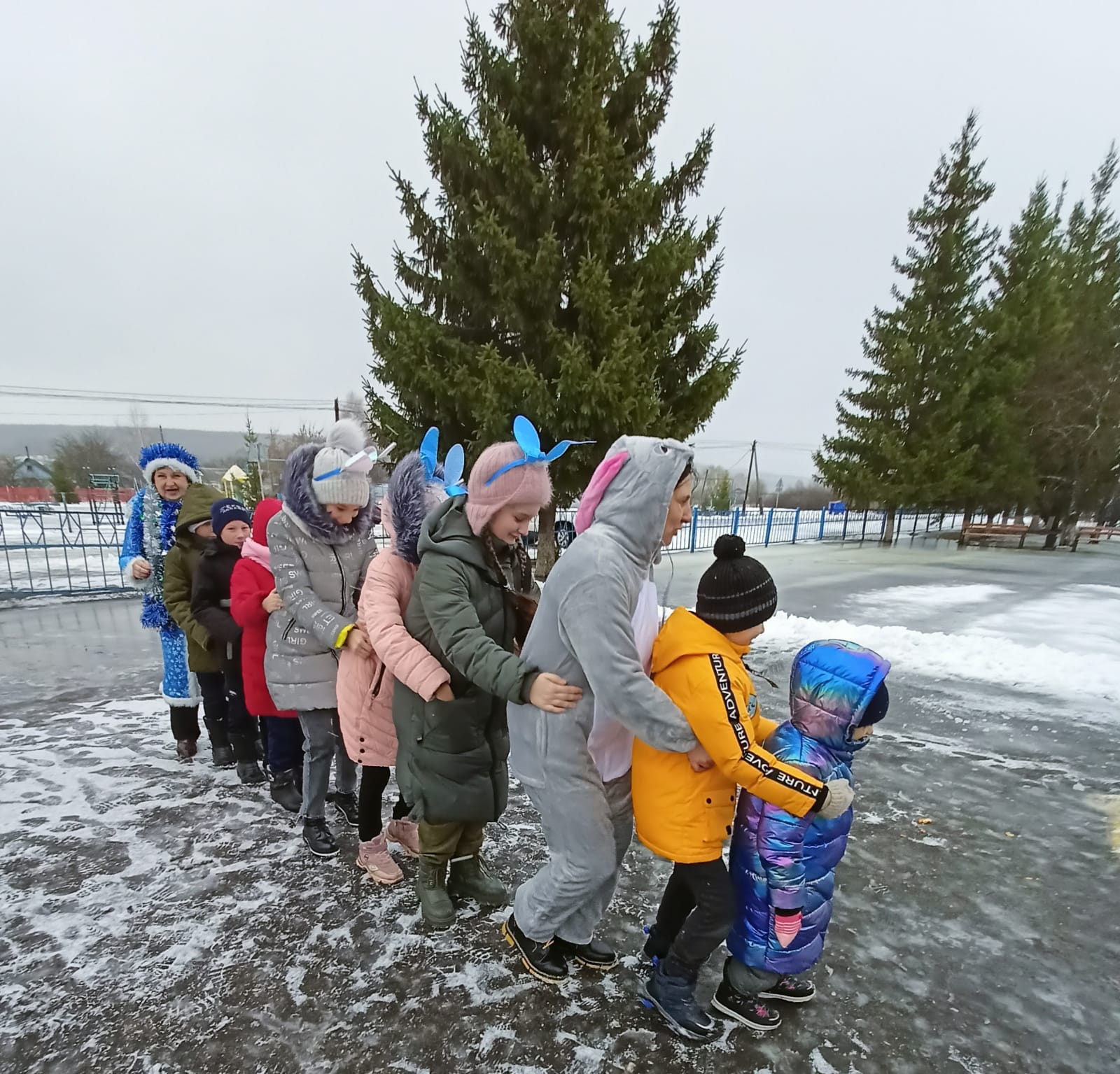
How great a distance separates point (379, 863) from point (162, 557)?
2520 mm

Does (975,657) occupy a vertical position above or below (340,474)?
below

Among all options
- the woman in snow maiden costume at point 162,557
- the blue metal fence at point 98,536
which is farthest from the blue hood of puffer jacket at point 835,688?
the blue metal fence at point 98,536

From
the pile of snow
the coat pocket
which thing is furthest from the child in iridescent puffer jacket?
the pile of snow

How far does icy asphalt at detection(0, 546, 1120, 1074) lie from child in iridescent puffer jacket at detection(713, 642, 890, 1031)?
31 centimetres

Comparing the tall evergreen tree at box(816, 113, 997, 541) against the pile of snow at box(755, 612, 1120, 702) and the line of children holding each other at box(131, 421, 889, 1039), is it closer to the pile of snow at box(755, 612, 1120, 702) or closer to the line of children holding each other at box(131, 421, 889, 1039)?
the pile of snow at box(755, 612, 1120, 702)

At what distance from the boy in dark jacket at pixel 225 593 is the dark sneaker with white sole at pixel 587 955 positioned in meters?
2.25

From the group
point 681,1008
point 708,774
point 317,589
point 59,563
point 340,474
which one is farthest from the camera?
point 59,563

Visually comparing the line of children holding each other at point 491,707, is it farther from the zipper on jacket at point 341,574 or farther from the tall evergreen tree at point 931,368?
the tall evergreen tree at point 931,368

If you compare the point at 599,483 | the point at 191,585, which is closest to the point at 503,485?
the point at 599,483

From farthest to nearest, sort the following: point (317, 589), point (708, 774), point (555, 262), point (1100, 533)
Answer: point (1100, 533) → point (555, 262) → point (317, 589) → point (708, 774)

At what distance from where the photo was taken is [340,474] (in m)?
2.80

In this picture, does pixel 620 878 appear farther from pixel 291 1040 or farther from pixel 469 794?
pixel 291 1040

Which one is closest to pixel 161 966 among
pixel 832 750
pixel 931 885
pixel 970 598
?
pixel 832 750

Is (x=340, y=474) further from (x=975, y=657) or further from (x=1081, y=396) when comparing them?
(x=1081, y=396)
